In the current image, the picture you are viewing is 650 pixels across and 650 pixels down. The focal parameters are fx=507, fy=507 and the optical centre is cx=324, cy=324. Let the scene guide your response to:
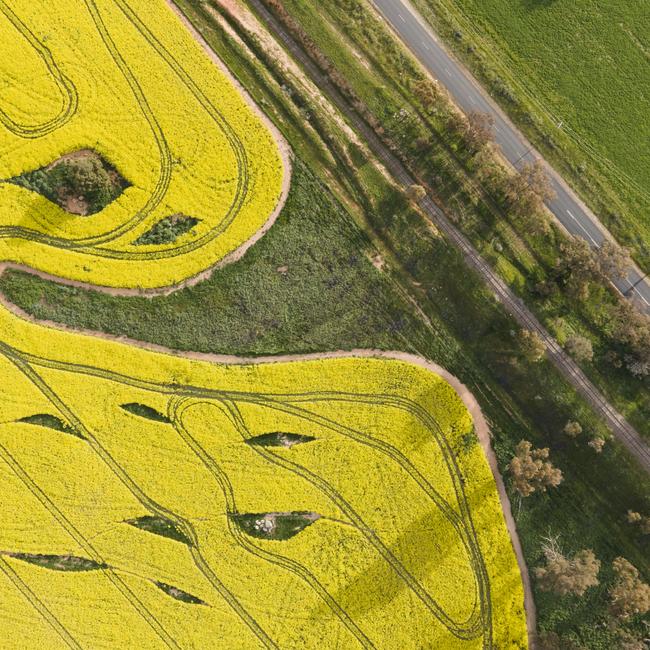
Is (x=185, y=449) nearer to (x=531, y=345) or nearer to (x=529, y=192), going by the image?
(x=531, y=345)

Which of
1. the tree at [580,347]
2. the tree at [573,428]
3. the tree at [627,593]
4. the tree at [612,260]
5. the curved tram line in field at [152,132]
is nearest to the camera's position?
the tree at [627,593]

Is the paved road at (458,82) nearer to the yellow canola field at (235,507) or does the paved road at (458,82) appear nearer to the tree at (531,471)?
the tree at (531,471)

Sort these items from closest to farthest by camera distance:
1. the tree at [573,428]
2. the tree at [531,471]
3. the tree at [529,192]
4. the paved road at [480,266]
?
the tree at [531,471], the tree at [573,428], the tree at [529,192], the paved road at [480,266]

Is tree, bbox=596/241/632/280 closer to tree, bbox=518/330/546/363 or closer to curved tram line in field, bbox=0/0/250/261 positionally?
tree, bbox=518/330/546/363

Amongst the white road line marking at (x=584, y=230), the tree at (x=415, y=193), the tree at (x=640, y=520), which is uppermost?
the tree at (x=415, y=193)

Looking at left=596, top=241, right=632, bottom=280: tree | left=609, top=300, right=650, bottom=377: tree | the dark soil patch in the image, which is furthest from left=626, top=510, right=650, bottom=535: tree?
the dark soil patch

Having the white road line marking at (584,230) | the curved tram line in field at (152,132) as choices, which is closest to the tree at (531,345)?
the white road line marking at (584,230)

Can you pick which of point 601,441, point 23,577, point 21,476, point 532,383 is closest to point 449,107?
point 532,383
